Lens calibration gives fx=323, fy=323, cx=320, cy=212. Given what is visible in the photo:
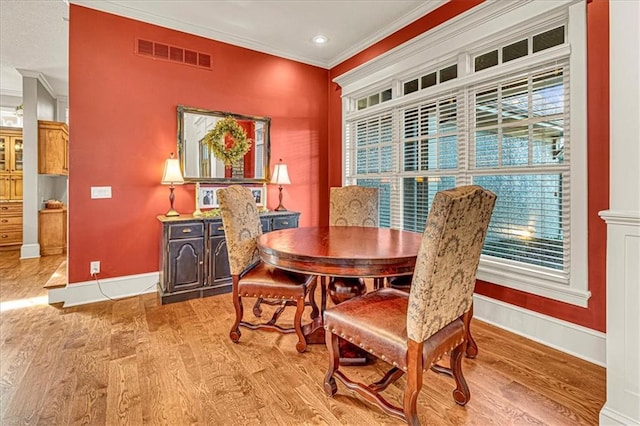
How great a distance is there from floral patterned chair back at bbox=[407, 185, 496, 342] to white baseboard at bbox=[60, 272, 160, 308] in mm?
3151

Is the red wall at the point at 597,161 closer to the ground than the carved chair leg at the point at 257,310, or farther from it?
farther from it

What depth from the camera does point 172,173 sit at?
3.42 meters

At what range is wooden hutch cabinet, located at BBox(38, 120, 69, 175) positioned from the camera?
5.33 m

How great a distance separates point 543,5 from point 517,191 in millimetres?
1365

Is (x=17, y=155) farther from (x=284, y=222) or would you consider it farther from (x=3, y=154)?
(x=284, y=222)

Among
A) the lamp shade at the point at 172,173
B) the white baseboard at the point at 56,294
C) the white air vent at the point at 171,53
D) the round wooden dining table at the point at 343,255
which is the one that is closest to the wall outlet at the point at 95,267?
the white baseboard at the point at 56,294

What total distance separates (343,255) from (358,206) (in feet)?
5.13

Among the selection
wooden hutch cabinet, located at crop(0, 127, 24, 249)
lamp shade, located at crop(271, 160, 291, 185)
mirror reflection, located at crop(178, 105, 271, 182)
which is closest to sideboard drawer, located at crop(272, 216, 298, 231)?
lamp shade, located at crop(271, 160, 291, 185)

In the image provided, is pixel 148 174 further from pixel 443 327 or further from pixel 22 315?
pixel 443 327

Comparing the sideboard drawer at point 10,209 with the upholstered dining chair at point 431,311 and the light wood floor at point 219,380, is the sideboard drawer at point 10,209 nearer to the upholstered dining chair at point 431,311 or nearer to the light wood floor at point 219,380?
the light wood floor at point 219,380

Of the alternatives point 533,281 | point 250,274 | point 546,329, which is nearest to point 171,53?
point 250,274

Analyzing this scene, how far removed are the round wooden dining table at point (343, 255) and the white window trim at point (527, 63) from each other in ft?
3.34

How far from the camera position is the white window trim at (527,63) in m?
2.19

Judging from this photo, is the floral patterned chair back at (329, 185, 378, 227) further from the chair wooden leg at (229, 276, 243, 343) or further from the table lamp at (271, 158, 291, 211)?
the chair wooden leg at (229, 276, 243, 343)
